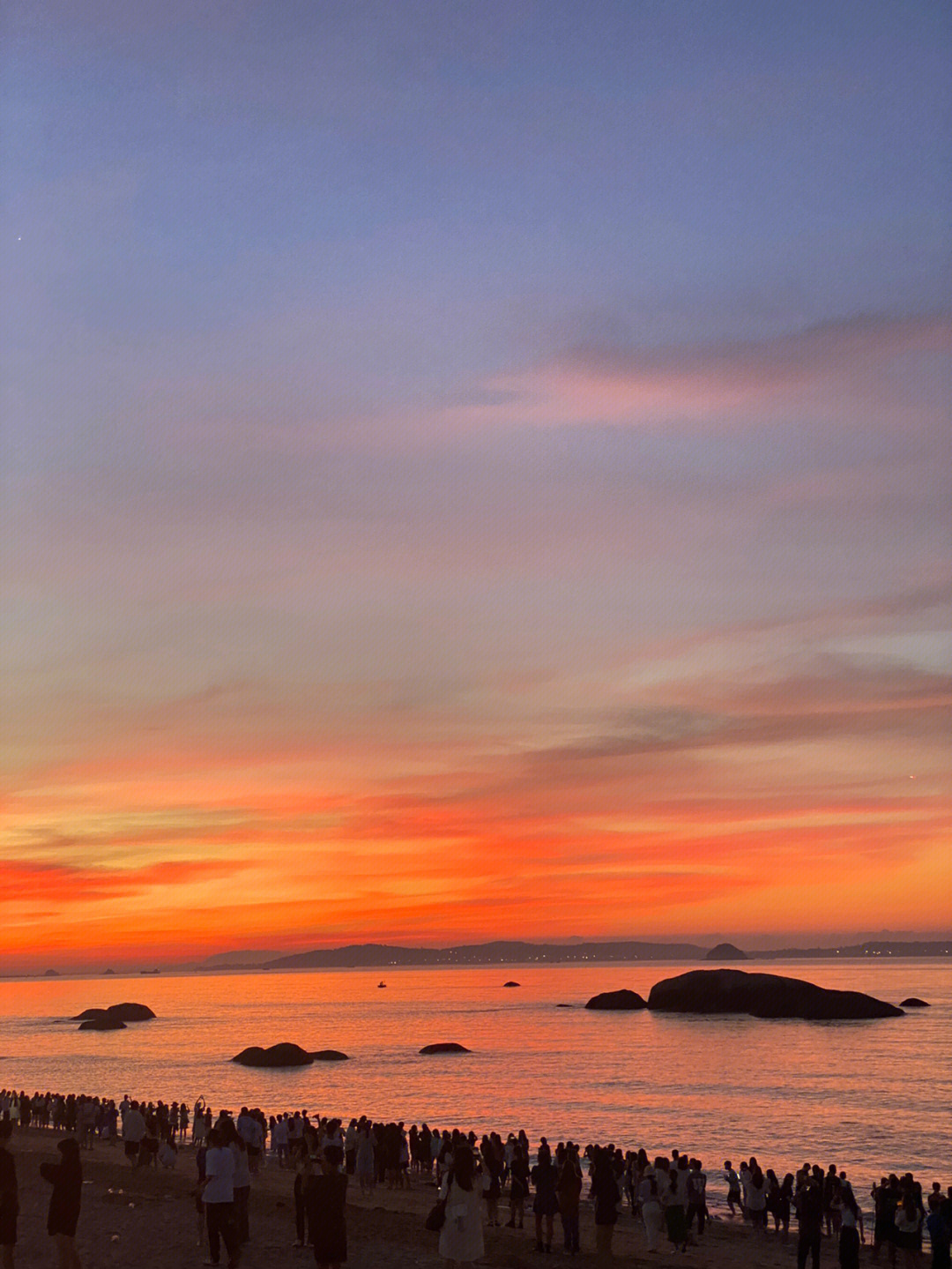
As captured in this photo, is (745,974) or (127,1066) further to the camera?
(745,974)

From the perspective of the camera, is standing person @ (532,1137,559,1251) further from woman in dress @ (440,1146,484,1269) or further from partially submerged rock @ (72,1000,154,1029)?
partially submerged rock @ (72,1000,154,1029)

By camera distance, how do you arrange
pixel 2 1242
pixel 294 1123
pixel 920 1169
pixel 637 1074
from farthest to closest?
pixel 637 1074, pixel 920 1169, pixel 294 1123, pixel 2 1242

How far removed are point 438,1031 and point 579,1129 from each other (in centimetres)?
9669

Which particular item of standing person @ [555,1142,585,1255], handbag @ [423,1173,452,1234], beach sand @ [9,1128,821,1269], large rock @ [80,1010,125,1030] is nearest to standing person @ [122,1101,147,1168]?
beach sand @ [9,1128,821,1269]

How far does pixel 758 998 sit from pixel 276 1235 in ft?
492

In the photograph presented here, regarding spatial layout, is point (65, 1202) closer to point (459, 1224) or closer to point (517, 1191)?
point (459, 1224)

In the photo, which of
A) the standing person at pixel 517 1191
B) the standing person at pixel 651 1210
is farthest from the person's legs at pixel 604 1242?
the standing person at pixel 517 1191

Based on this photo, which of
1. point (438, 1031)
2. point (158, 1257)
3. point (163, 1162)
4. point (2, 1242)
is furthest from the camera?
point (438, 1031)

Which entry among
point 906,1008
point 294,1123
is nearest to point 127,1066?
point 294,1123

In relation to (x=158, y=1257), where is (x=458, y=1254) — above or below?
above

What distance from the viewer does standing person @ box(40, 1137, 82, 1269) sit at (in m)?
13.1

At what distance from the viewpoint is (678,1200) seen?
22.8 meters

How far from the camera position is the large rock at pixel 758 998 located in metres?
151

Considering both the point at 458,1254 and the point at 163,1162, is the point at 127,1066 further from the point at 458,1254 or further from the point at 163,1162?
the point at 458,1254
